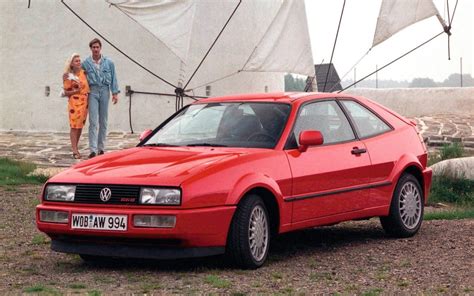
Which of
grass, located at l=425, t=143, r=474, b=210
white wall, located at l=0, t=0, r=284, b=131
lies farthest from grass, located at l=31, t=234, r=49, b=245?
white wall, located at l=0, t=0, r=284, b=131

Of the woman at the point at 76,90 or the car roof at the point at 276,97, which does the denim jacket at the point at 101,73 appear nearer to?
the woman at the point at 76,90

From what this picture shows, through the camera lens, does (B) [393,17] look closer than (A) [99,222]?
No

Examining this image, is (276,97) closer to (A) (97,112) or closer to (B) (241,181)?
(B) (241,181)

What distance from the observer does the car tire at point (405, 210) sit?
9367 mm

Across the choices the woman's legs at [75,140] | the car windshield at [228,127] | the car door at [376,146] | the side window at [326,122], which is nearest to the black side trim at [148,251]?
the car windshield at [228,127]

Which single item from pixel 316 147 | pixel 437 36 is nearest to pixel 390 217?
pixel 316 147

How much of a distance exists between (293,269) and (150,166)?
1178mm

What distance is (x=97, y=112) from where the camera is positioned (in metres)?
16.1

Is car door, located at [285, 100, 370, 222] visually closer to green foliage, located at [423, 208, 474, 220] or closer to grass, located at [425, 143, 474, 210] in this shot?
green foliage, located at [423, 208, 474, 220]

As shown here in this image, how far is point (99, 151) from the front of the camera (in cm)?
1648

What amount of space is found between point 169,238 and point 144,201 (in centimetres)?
29

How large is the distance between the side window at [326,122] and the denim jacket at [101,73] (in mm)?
7128

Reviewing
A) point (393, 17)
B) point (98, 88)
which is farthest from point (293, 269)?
point (393, 17)

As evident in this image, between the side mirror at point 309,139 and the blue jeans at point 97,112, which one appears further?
the blue jeans at point 97,112
